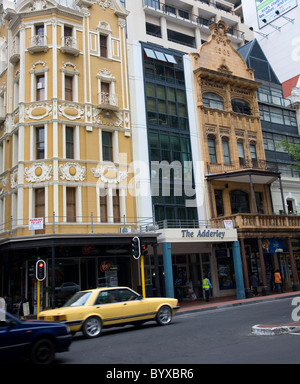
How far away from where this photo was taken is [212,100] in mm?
32031

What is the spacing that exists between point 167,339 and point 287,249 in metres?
21.7

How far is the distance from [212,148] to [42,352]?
24178 millimetres

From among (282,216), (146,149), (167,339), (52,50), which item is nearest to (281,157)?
(282,216)

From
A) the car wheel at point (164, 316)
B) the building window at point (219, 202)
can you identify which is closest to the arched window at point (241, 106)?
the building window at point (219, 202)

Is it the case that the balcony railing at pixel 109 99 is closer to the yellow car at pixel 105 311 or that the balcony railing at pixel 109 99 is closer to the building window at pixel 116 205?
the building window at pixel 116 205

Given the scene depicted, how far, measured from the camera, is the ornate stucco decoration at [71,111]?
24827mm

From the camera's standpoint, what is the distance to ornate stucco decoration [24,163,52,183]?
23.8 metres

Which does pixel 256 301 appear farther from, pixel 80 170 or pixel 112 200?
pixel 80 170

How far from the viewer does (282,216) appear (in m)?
29.4

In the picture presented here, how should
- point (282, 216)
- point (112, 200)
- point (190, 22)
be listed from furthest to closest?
1. point (190, 22)
2. point (282, 216)
3. point (112, 200)

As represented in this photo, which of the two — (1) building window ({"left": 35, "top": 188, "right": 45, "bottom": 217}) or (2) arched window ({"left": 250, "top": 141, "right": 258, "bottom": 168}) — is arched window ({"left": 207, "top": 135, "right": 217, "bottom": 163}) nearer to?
(2) arched window ({"left": 250, "top": 141, "right": 258, "bottom": 168})

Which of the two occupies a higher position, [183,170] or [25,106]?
[25,106]

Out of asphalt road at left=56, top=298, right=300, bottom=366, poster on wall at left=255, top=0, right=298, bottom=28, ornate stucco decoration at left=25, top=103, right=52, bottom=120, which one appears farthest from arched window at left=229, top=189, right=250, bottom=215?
poster on wall at left=255, top=0, right=298, bottom=28

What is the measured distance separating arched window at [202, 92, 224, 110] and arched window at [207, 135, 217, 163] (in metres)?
2.59
